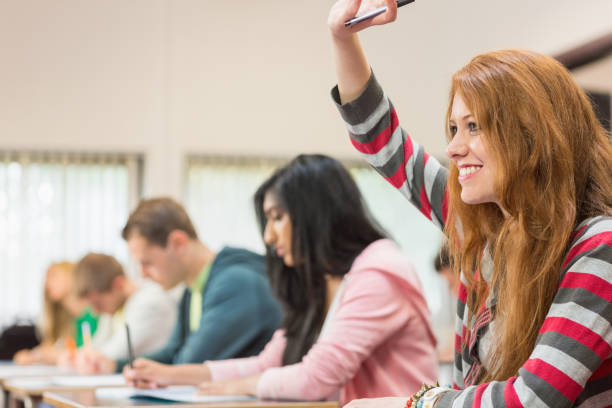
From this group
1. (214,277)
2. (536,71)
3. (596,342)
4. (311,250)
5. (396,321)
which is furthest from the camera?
(214,277)

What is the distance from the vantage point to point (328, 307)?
2078 mm

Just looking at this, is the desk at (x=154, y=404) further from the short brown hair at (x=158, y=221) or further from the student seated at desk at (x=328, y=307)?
the short brown hair at (x=158, y=221)

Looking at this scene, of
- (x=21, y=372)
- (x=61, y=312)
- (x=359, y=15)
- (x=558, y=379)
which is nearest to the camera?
(x=558, y=379)

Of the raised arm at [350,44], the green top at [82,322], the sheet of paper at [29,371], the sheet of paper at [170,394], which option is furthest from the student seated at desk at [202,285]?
the green top at [82,322]

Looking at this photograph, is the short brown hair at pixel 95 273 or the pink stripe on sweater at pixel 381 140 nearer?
the pink stripe on sweater at pixel 381 140

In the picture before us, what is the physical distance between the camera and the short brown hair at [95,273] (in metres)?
3.91

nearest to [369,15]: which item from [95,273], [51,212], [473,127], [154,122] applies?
[473,127]

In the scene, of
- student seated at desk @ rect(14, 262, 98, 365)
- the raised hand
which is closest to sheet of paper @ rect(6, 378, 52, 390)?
the raised hand

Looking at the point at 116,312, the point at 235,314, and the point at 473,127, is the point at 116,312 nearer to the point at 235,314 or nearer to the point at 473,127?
the point at 235,314

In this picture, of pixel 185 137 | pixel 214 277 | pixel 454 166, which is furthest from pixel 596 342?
pixel 185 137

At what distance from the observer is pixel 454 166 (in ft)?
3.91

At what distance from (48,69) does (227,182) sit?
4.00 ft

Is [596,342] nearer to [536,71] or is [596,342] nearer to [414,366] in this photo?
[536,71]

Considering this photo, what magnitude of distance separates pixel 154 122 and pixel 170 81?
261mm
